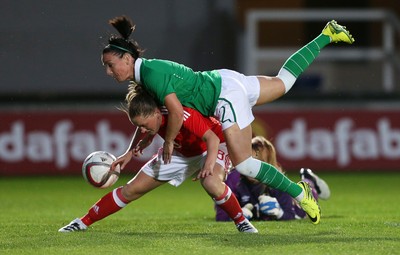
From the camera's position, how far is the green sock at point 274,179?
765 cm

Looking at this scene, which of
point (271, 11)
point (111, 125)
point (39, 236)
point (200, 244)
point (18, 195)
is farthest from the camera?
point (271, 11)

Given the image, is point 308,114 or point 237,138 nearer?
point 237,138

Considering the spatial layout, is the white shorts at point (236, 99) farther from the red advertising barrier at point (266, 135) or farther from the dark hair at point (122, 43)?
the red advertising barrier at point (266, 135)

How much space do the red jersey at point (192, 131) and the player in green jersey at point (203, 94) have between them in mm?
133

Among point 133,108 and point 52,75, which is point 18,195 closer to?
point 52,75

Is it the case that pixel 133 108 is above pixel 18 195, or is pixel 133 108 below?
above

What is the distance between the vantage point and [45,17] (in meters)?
15.7

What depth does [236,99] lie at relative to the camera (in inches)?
300

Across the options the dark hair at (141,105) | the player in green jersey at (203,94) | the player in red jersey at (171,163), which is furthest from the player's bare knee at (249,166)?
the dark hair at (141,105)

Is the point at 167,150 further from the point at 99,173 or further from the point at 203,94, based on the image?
the point at 99,173

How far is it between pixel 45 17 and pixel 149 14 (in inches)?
63.7

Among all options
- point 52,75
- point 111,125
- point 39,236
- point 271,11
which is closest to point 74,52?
point 52,75

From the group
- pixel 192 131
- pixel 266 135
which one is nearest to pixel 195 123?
pixel 192 131

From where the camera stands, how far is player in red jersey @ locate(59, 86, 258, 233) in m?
7.52
